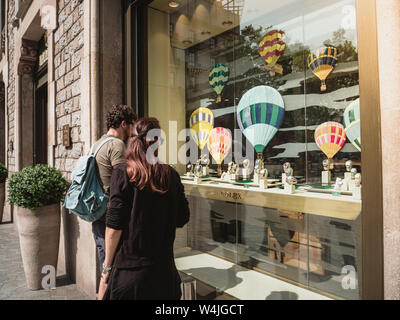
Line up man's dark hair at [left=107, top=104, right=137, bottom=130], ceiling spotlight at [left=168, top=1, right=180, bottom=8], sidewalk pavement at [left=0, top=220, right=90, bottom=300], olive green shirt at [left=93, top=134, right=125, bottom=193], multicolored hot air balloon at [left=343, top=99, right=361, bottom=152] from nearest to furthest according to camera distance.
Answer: multicolored hot air balloon at [left=343, top=99, right=361, bottom=152] < olive green shirt at [left=93, top=134, right=125, bottom=193] < man's dark hair at [left=107, top=104, right=137, bottom=130] < sidewalk pavement at [left=0, top=220, right=90, bottom=300] < ceiling spotlight at [left=168, top=1, right=180, bottom=8]

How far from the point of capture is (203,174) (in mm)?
3910

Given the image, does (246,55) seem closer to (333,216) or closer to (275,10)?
(275,10)

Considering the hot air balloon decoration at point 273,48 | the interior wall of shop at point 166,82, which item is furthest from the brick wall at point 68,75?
the hot air balloon decoration at point 273,48

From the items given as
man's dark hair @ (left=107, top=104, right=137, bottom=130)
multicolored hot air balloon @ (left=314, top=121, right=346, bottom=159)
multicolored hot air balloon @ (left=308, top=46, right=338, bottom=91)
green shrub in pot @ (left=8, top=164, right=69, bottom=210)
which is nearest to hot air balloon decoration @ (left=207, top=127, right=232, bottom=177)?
multicolored hot air balloon @ (left=314, top=121, right=346, bottom=159)

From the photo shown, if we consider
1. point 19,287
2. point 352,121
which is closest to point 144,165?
point 352,121

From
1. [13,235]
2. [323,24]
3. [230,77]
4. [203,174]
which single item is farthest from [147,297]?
[13,235]

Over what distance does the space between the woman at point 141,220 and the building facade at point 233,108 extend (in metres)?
1.51

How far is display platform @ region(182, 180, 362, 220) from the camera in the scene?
2.38 meters

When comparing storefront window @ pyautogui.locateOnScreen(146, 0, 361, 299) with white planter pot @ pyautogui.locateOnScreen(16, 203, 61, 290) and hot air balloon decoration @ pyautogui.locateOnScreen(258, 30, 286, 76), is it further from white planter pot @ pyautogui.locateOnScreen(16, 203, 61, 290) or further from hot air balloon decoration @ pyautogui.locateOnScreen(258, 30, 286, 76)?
white planter pot @ pyautogui.locateOnScreen(16, 203, 61, 290)

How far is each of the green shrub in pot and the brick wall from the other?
1.53 feet

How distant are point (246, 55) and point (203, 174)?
1.64 m

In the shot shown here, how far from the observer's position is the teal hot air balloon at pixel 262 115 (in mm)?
3564

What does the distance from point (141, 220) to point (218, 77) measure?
2.71 m

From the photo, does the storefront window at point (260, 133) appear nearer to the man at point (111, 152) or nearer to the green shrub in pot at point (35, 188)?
the man at point (111, 152)
